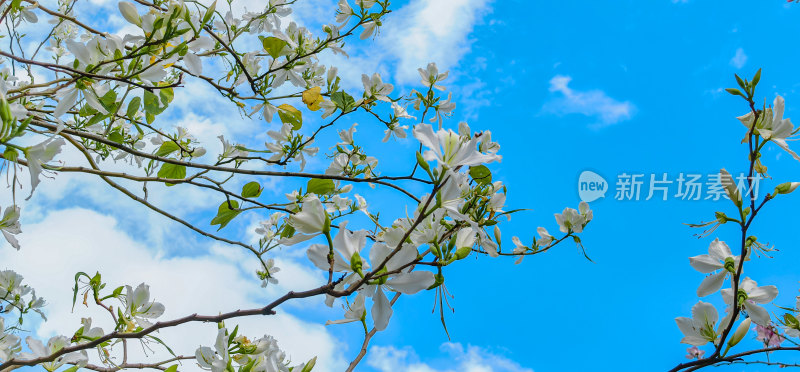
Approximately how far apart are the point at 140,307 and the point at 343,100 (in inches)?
34.1

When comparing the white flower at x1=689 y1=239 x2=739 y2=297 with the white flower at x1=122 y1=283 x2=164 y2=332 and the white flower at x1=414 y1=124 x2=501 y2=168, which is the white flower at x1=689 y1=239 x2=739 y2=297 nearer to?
the white flower at x1=414 y1=124 x2=501 y2=168

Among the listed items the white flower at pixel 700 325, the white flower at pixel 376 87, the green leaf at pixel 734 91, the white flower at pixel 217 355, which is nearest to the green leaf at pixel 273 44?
the white flower at pixel 376 87

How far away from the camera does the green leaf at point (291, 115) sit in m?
Answer: 1.64

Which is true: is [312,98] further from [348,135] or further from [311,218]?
[311,218]

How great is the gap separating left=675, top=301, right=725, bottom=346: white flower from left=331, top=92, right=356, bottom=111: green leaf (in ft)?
3.78

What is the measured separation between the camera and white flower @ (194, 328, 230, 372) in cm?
111

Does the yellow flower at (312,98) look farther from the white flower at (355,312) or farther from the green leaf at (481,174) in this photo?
the white flower at (355,312)

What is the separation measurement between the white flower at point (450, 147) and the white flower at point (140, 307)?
1006 mm

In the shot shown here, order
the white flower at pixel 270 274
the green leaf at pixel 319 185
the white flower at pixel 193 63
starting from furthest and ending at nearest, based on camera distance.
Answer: the white flower at pixel 270 274
the green leaf at pixel 319 185
the white flower at pixel 193 63

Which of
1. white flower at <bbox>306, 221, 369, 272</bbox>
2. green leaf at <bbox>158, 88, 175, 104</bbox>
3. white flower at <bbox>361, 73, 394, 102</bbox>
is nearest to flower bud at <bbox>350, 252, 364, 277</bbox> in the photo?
white flower at <bbox>306, 221, 369, 272</bbox>

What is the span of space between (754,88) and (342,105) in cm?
115

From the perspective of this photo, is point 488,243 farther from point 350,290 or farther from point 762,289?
point 762,289

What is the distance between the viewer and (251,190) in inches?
57.8

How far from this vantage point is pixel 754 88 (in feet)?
3.56
